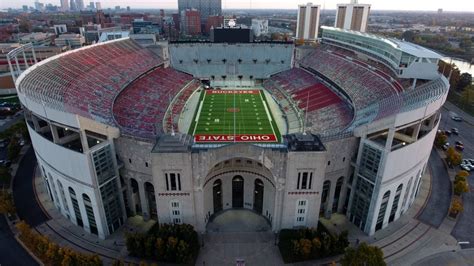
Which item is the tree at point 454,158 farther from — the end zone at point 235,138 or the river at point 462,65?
the river at point 462,65

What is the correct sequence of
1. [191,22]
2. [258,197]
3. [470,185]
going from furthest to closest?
[191,22], [470,185], [258,197]

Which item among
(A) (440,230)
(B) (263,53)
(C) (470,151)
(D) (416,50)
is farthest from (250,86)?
(A) (440,230)

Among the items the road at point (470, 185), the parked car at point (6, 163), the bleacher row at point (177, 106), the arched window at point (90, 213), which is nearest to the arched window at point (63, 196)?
the arched window at point (90, 213)

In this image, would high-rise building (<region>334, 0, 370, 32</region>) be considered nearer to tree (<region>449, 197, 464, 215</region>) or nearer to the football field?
the football field

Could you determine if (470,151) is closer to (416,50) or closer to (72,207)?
(416,50)

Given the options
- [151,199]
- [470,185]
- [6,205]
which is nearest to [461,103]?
[470,185]

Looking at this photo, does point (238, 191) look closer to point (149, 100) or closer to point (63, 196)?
point (63, 196)
